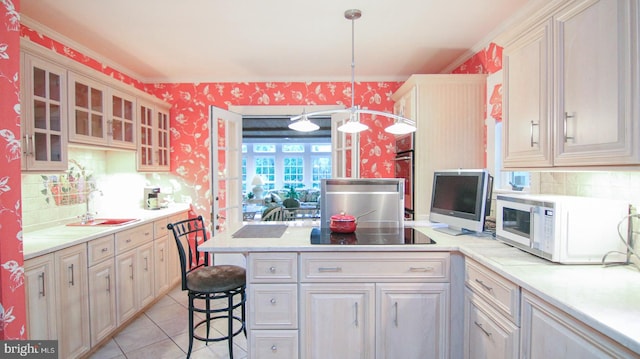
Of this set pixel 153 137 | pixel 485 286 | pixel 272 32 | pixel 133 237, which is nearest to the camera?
pixel 485 286

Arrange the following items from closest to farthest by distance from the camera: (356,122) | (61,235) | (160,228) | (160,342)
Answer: (356,122) < (61,235) < (160,342) < (160,228)

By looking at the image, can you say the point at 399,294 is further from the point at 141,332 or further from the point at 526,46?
the point at 141,332

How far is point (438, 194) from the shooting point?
2348 millimetres

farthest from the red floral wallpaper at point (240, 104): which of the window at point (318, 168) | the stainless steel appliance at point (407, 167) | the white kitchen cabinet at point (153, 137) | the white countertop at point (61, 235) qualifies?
the window at point (318, 168)

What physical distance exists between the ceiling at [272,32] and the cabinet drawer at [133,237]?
1636 millimetres

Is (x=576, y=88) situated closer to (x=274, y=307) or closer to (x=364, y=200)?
(x=364, y=200)

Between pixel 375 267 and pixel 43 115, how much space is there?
95.1 inches

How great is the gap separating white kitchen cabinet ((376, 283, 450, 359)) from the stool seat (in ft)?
3.12

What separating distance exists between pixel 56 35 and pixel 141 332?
8.29 ft

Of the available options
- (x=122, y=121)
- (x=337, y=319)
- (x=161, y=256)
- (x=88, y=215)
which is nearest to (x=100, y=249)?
(x=88, y=215)

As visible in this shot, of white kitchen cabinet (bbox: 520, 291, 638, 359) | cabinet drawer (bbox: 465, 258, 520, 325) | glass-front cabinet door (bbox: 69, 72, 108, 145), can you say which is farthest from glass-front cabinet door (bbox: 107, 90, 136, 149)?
white kitchen cabinet (bbox: 520, 291, 638, 359)

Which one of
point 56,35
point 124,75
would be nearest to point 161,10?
point 56,35

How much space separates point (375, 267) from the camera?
185 cm

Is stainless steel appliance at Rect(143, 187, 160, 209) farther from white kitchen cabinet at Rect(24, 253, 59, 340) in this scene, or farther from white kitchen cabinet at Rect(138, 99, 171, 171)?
white kitchen cabinet at Rect(24, 253, 59, 340)
